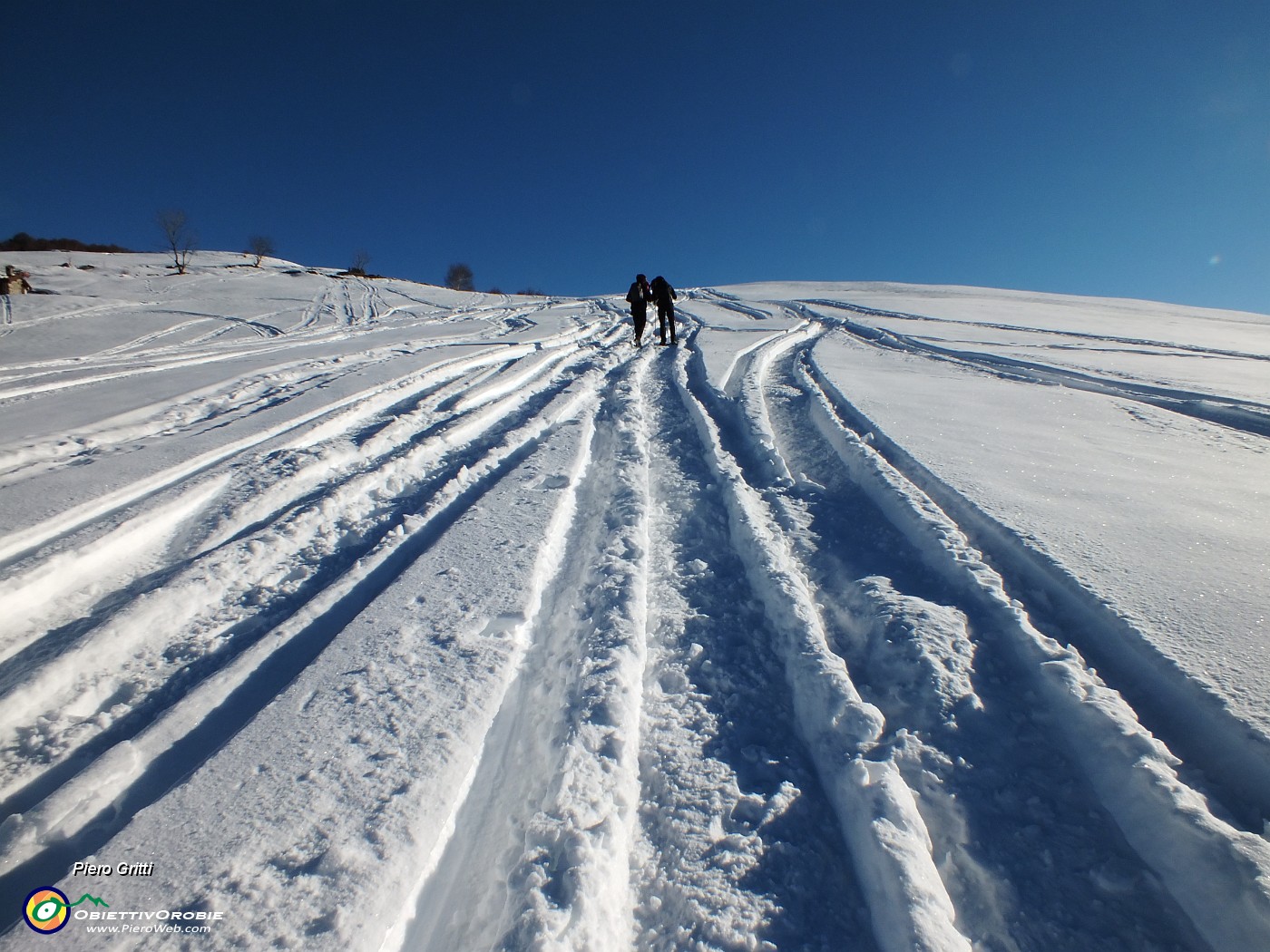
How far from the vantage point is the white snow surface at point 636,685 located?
48.7 inches

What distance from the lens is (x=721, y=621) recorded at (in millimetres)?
2162

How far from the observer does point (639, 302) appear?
28.6 ft

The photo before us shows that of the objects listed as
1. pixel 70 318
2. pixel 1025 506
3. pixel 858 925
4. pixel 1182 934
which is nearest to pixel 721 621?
pixel 858 925

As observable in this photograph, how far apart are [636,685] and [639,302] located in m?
7.73

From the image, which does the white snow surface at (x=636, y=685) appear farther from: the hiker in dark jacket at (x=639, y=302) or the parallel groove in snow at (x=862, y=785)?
the hiker in dark jacket at (x=639, y=302)

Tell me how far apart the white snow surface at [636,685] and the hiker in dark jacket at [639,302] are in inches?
197

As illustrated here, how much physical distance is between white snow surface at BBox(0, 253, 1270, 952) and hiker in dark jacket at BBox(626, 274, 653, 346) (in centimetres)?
500

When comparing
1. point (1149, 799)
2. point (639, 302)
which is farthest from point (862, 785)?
point (639, 302)

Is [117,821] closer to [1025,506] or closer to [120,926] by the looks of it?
[120,926]

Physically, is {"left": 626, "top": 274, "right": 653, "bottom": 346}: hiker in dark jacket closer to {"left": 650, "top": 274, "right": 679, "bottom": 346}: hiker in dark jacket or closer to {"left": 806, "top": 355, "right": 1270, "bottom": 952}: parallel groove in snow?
{"left": 650, "top": 274, "right": 679, "bottom": 346}: hiker in dark jacket

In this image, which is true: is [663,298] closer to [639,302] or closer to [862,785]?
[639,302]

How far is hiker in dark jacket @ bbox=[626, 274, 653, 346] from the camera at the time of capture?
869 centimetres

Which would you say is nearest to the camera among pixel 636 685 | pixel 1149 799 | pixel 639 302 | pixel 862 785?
pixel 1149 799

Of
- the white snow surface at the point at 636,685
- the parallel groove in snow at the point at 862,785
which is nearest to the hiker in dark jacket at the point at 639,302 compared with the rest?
the white snow surface at the point at 636,685
